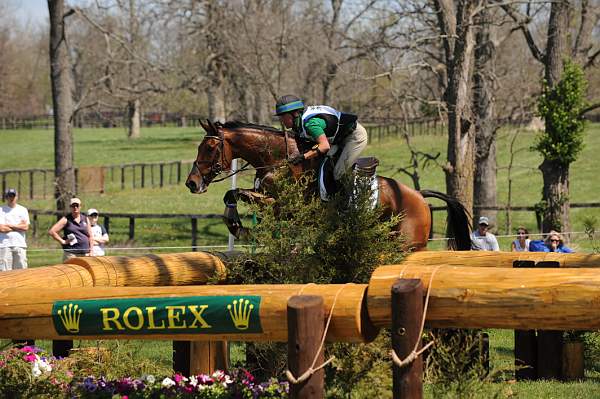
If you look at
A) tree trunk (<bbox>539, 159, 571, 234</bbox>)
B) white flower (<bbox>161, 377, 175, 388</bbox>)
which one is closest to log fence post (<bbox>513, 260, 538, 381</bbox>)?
white flower (<bbox>161, 377, 175, 388</bbox>)

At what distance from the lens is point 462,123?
17.4m

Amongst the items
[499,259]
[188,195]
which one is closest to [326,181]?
[499,259]

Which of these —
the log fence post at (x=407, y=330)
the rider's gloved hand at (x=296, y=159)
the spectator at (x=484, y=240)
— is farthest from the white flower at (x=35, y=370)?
the spectator at (x=484, y=240)

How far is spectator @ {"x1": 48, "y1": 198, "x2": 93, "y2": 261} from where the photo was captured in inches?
559

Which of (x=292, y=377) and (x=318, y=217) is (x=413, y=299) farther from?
(x=318, y=217)

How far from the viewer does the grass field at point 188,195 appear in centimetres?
919

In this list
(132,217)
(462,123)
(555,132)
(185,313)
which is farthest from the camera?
(132,217)

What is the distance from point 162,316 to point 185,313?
16 cm

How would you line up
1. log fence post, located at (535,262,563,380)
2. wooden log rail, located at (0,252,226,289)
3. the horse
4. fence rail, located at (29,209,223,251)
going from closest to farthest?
wooden log rail, located at (0,252,226,289) → log fence post, located at (535,262,563,380) → the horse → fence rail, located at (29,209,223,251)

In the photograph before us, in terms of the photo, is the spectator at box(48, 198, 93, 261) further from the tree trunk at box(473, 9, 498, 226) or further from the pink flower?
the tree trunk at box(473, 9, 498, 226)

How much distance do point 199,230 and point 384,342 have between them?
66.4 ft

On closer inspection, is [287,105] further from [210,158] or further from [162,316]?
[162,316]

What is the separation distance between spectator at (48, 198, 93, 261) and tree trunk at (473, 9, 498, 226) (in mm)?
11048

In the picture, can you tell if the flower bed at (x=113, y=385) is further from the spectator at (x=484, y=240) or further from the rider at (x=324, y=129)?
the spectator at (x=484, y=240)
